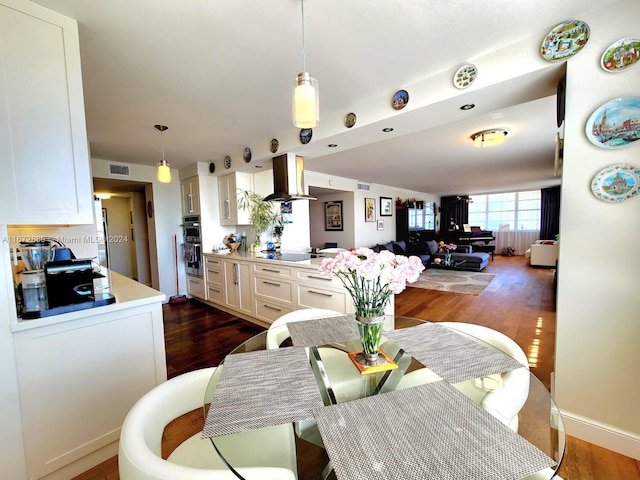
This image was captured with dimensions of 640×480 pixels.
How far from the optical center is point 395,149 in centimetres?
386

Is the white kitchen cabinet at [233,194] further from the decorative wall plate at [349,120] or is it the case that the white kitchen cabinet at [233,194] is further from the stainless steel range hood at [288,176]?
the decorative wall plate at [349,120]

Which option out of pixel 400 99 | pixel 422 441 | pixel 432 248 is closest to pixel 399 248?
pixel 432 248

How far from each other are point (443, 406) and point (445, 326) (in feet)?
2.33

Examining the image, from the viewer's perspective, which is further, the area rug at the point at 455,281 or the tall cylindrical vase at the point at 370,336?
the area rug at the point at 455,281

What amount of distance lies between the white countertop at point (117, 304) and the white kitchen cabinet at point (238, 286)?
1.54m

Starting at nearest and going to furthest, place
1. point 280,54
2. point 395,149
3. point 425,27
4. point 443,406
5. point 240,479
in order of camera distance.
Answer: point 240,479 < point 443,406 < point 425,27 < point 280,54 < point 395,149

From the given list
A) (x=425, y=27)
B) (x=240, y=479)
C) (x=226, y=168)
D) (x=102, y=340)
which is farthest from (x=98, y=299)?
(x=226, y=168)

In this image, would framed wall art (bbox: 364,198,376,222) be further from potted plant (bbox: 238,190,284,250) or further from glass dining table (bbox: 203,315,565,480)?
glass dining table (bbox: 203,315,565,480)

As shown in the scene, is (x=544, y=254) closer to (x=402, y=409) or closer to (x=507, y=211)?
(x=507, y=211)

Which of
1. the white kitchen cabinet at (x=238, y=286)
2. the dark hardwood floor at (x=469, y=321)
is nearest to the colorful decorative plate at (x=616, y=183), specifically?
the dark hardwood floor at (x=469, y=321)

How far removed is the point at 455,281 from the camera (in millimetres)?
5441

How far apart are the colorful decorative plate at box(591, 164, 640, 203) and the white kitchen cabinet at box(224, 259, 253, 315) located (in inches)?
126

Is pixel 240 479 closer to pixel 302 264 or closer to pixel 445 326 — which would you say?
pixel 445 326

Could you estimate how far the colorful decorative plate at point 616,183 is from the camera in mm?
1302
